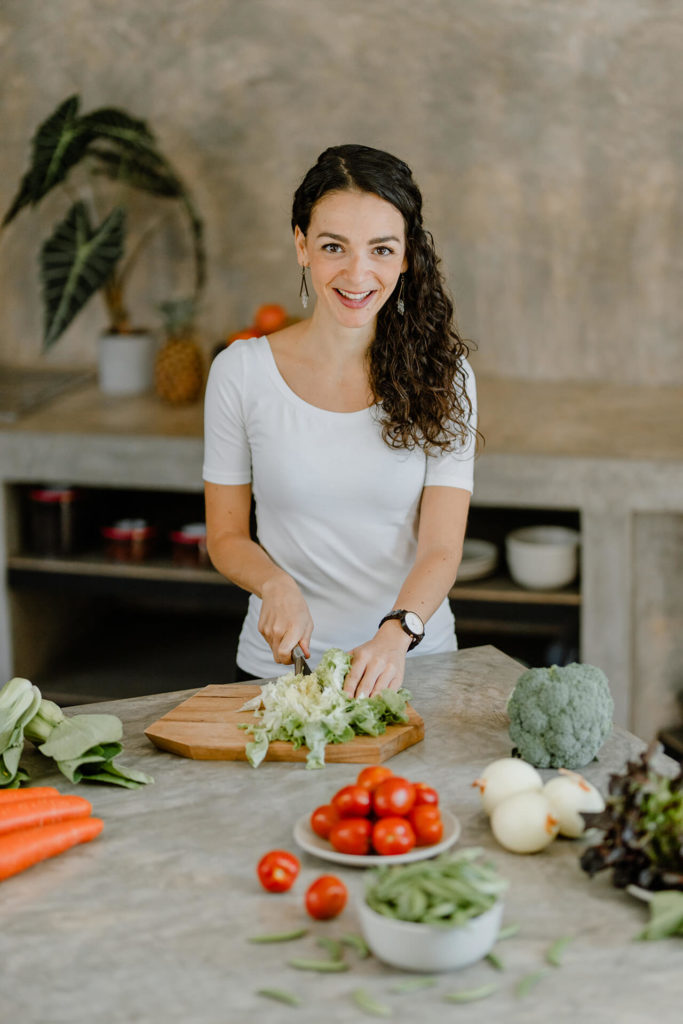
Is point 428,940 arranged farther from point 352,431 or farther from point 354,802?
point 352,431

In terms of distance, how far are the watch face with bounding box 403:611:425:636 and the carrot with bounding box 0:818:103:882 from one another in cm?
65

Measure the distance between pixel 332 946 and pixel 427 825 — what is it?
196 mm

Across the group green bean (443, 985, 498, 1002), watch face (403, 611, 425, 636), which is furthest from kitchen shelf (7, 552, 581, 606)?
green bean (443, 985, 498, 1002)

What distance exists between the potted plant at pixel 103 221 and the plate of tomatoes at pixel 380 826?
217 centimetres

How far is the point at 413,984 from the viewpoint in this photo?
1225mm

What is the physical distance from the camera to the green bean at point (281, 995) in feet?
3.97

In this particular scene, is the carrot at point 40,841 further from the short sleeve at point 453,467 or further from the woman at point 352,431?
the short sleeve at point 453,467

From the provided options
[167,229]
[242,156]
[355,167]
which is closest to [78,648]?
[167,229]

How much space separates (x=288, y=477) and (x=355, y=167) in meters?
0.56

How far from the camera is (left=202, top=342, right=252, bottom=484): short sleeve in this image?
2.26 m

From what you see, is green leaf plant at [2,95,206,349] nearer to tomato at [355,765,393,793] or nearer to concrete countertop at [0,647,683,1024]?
concrete countertop at [0,647,683,1024]

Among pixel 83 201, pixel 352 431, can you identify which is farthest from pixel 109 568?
pixel 352 431

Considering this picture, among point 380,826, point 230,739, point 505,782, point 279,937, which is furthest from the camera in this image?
point 230,739

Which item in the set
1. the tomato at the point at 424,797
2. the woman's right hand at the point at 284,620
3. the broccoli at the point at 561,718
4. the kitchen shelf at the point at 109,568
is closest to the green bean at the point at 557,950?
the tomato at the point at 424,797
